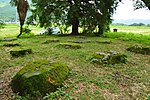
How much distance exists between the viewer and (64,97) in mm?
A: 5398

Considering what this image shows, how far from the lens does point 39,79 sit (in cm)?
557

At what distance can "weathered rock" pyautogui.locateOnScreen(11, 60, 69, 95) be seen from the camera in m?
5.52

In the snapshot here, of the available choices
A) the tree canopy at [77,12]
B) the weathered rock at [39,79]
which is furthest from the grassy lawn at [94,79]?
the tree canopy at [77,12]

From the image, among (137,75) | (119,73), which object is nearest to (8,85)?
(119,73)

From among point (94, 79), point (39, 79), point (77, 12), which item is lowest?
point (94, 79)

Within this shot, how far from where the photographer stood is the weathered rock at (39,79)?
5520 millimetres

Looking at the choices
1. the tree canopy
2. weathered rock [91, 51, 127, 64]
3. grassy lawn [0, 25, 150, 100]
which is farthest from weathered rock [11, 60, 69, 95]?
the tree canopy

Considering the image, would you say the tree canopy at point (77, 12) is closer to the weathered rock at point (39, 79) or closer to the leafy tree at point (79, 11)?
the leafy tree at point (79, 11)

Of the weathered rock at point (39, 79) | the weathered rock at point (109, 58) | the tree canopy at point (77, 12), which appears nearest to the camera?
the weathered rock at point (39, 79)

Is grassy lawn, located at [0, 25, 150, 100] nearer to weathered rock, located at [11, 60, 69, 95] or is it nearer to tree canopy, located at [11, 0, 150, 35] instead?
weathered rock, located at [11, 60, 69, 95]

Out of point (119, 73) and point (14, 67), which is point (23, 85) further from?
point (119, 73)

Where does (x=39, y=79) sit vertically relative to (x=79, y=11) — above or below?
below

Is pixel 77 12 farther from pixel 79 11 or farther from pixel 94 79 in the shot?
pixel 94 79

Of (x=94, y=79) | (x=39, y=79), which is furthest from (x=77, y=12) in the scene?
(x=39, y=79)
